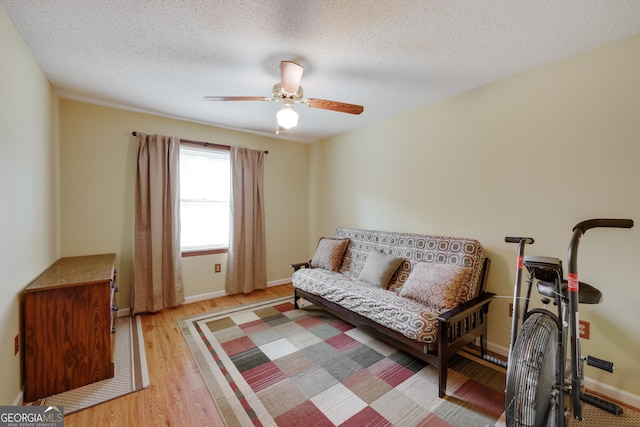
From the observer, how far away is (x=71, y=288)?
5.96 ft

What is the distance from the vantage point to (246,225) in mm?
3773

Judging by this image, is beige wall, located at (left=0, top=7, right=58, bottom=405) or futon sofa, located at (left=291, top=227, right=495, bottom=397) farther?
futon sofa, located at (left=291, top=227, right=495, bottom=397)

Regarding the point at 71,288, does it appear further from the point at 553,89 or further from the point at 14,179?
the point at 553,89

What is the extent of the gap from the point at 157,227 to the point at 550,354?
365 cm

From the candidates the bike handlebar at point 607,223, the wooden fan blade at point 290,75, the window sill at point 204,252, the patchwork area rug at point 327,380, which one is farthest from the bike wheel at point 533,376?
the window sill at point 204,252

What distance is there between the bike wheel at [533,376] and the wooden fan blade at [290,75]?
82.7 inches

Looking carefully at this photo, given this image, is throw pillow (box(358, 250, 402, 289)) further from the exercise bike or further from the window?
the window

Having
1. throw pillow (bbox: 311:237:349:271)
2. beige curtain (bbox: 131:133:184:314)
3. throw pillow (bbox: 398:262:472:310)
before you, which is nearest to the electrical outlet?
throw pillow (bbox: 398:262:472:310)

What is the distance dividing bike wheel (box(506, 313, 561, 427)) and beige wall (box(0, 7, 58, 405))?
2.71 metres

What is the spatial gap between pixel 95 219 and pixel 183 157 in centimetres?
120

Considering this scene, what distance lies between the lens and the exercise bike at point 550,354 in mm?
1258

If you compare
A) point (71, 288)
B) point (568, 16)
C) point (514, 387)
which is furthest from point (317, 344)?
point (568, 16)

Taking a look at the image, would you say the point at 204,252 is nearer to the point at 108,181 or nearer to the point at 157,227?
the point at 157,227

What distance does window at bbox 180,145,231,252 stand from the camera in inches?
136
